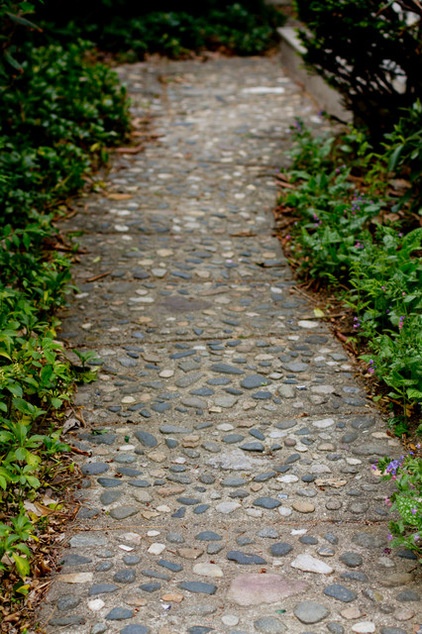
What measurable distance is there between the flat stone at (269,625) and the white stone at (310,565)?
0.23 m

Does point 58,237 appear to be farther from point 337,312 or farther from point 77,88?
point 77,88

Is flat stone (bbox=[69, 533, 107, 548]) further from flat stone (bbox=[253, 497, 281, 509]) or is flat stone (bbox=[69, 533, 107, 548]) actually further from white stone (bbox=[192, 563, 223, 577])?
flat stone (bbox=[253, 497, 281, 509])

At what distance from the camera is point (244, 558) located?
102 inches

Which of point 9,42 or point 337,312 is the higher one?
point 9,42

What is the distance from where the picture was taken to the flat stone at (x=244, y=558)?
Result: 2.56 metres

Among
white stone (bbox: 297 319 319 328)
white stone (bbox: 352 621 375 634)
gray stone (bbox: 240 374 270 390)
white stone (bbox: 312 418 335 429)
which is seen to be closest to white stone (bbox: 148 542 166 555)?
white stone (bbox: 352 621 375 634)

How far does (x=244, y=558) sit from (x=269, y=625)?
29 cm

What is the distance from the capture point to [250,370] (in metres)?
3.67

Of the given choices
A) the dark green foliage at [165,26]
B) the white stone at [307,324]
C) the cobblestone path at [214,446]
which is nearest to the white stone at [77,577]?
the cobblestone path at [214,446]

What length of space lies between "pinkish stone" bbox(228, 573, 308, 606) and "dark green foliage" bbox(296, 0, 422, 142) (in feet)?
11.4

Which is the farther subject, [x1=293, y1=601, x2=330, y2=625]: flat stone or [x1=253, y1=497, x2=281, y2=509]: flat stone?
[x1=253, y1=497, x2=281, y2=509]: flat stone

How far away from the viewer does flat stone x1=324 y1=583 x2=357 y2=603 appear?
2396 mm

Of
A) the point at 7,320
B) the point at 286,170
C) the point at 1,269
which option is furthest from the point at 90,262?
the point at 286,170

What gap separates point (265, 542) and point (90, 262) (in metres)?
2.49
